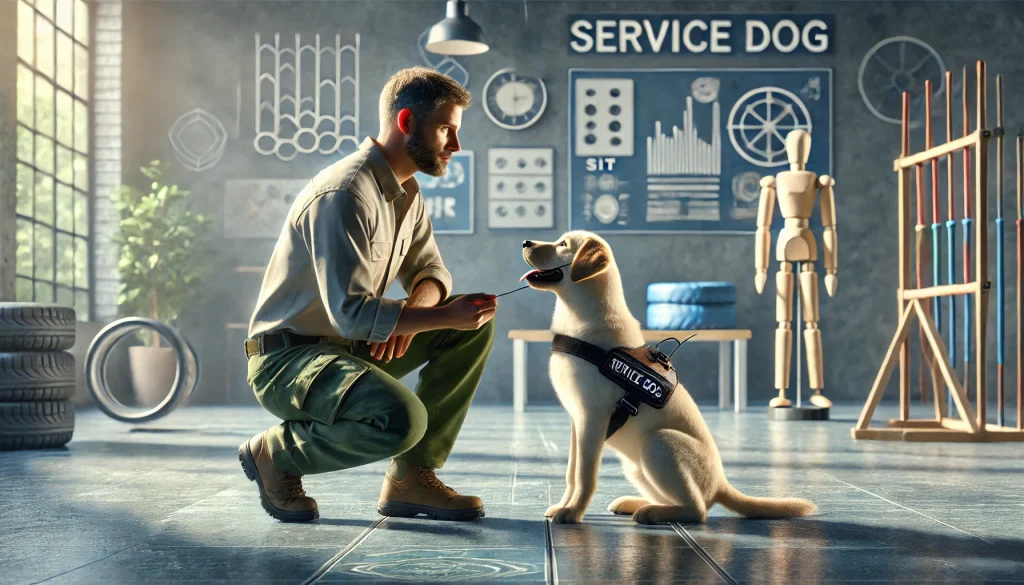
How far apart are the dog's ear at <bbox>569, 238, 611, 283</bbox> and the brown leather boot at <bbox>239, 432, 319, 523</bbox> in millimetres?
836

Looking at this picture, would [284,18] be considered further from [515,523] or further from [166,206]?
[515,523]

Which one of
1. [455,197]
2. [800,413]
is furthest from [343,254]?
[455,197]

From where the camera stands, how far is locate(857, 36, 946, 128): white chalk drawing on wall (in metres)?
8.56

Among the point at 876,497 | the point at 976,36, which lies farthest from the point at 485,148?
the point at 876,497

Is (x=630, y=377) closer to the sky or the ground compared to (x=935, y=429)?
closer to the sky

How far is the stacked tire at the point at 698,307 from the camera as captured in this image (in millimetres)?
7570

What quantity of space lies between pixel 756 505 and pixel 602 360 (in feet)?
1.80

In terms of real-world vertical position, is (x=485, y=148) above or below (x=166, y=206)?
above

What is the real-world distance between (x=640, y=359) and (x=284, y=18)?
23.1 feet

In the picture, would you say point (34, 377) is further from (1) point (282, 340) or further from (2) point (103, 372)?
(1) point (282, 340)

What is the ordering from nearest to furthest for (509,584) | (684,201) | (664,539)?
(509,584) → (664,539) → (684,201)

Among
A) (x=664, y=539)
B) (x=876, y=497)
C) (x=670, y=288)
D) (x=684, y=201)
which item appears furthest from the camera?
(x=684, y=201)

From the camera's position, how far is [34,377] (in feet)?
14.9

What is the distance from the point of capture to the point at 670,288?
7695 mm
